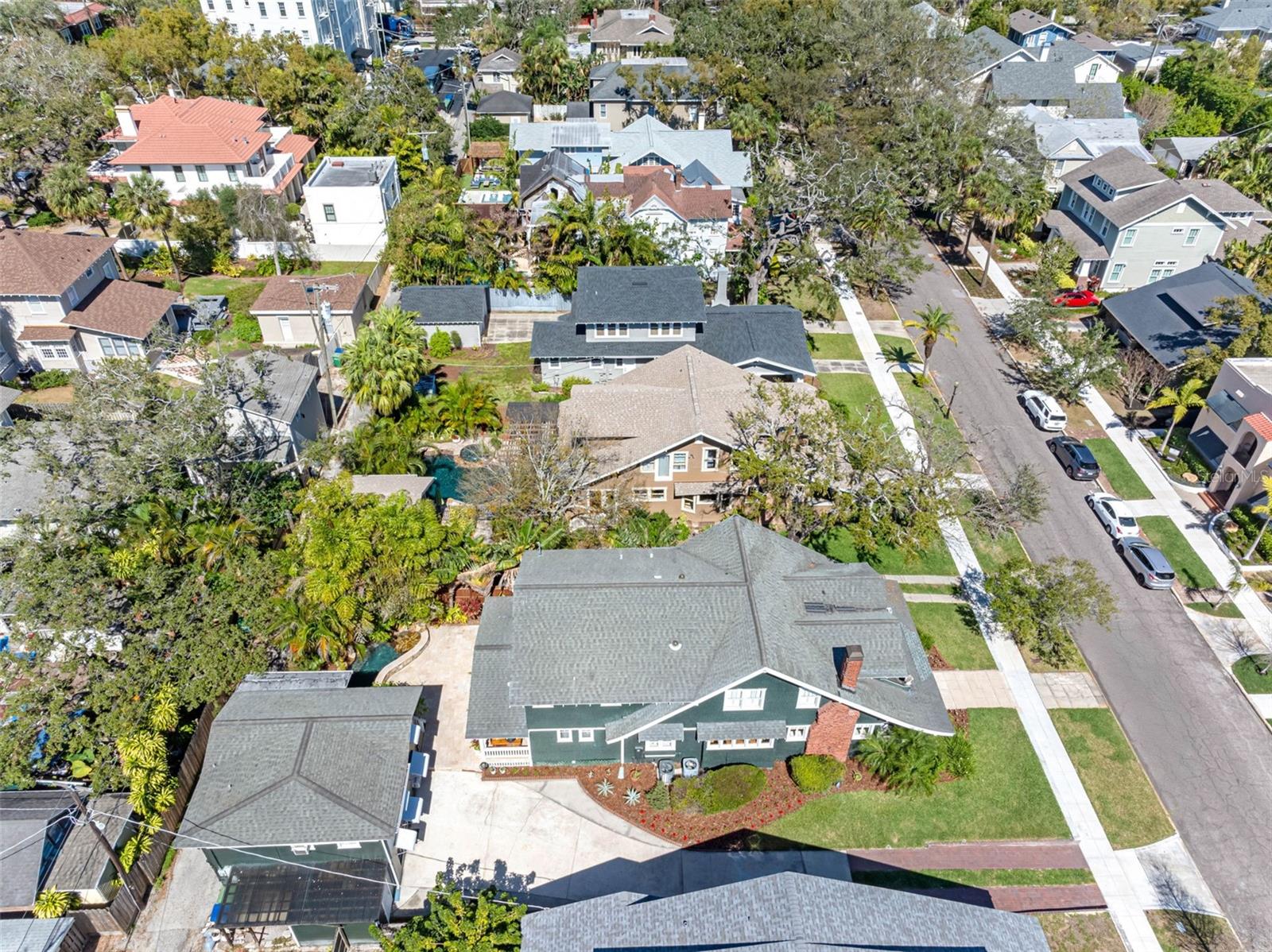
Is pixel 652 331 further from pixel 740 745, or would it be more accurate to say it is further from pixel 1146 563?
pixel 1146 563

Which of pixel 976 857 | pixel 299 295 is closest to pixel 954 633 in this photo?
pixel 976 857

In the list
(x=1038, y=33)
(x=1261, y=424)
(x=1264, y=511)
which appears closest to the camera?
(x=1264, y=511)

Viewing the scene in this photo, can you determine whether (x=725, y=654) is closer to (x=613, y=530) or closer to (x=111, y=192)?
(x=613, y=530)

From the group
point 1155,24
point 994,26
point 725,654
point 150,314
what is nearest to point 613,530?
point 725,654

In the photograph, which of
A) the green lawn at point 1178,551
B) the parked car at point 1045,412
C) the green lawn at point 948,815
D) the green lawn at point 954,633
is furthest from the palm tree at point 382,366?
the green lawn at point 1178,551

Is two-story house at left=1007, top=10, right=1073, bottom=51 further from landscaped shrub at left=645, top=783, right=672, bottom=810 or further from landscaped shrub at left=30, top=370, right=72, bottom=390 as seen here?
landscaped shrub at left=30, top=370, right=72, bottom=390

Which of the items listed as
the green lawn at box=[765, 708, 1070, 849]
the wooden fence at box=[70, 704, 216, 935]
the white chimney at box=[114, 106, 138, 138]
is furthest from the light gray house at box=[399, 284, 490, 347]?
the green lawn at box=[765, 708, 1070, 849]

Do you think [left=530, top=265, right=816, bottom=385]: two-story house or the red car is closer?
[left=530, top=265, right=816, bottom=385]: two-story house
